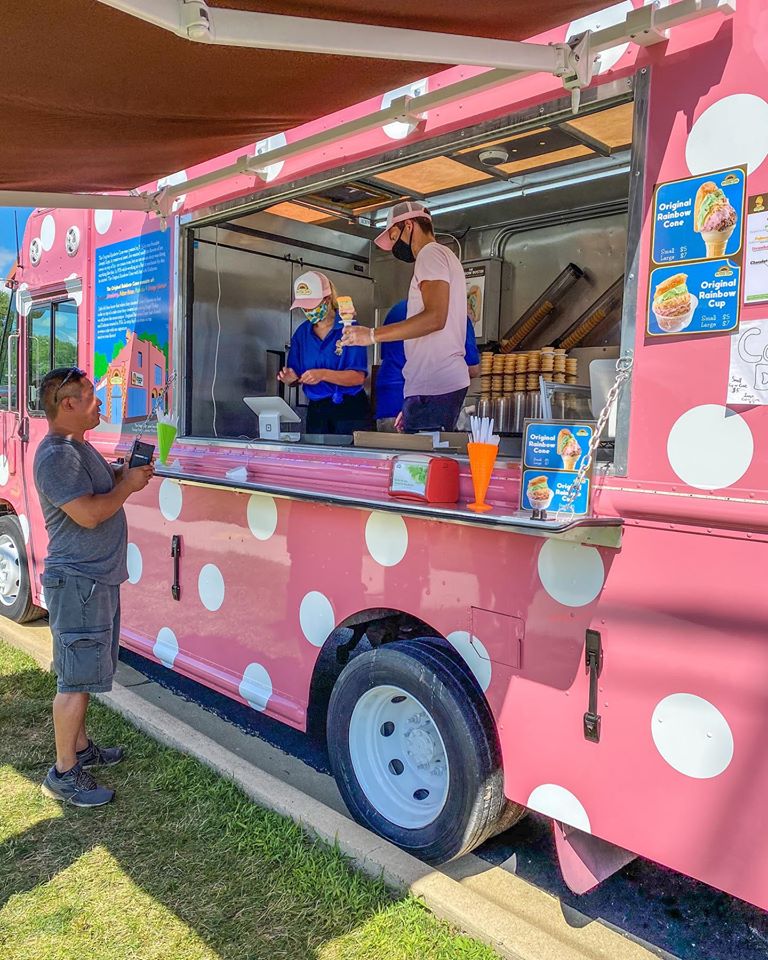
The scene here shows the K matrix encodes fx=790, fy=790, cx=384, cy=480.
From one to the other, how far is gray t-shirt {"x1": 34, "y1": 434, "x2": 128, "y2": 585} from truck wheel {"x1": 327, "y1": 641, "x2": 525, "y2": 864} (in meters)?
1.16

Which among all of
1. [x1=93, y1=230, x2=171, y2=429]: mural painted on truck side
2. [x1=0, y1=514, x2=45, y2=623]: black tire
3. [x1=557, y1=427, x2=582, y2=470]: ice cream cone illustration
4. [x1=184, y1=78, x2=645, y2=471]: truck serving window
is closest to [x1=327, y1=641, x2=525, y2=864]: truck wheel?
[x1=557, y1=427, x2=582, y2=470]: ice cream cone illustration

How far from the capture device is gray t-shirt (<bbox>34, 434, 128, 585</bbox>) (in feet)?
10.5

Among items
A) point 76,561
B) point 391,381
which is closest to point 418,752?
point 76,561

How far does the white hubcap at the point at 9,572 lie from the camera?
5746mm

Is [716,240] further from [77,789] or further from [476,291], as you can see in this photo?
[476,291]

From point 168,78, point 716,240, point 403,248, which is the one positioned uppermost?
point 168,78

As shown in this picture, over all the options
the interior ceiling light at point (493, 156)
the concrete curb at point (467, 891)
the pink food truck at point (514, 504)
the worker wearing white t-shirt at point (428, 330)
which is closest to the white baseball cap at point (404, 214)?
the worker wearing white t-shirt at point (428, 330)

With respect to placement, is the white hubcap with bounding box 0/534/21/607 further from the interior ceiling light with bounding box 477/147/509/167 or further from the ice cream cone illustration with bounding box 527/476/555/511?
the ice cream cone illustration with bounding box 527/476/555/511

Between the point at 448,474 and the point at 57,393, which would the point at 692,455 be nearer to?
the point at 448,474

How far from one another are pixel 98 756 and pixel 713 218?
3.22m

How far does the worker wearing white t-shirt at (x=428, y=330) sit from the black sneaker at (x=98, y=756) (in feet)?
6.61

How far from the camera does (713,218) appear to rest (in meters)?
2.09

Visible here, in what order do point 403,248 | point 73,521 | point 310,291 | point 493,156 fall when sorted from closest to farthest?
point 73,521
point 403,248
point 310,291
point 493,156

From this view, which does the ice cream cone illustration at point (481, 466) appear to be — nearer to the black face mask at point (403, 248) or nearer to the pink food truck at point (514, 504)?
the pink food truck at point (514, 504)
